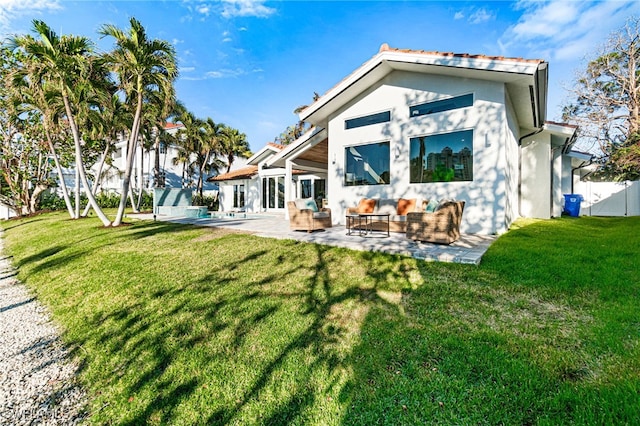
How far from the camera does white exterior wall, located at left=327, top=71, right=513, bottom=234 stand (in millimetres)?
8242

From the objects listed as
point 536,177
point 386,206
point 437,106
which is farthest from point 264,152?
point 536,177

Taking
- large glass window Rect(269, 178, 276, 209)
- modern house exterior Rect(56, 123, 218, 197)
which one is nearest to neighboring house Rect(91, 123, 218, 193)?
modern house exterior Rect(56, 123, 218, 197)

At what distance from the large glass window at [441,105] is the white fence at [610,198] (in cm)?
1345

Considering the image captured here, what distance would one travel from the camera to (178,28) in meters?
14.1

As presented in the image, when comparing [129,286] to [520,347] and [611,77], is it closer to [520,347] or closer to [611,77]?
[520,347]

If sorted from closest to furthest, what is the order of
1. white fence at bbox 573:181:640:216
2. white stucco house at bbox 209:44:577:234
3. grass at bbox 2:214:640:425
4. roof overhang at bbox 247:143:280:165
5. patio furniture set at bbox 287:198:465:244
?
grass at bbox 2:214:640:425, patio furniture set at bbox 287:198:465:244, white stucco house at bbox 209:44:577:234, white fence at bbox 573:181:640:216, roof overhang at bbox 247:143:280:165

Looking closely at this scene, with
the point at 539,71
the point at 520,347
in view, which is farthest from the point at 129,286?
the point at 539,71

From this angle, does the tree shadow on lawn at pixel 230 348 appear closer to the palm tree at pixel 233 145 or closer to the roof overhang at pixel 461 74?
the roof overhang at pixel 461 74

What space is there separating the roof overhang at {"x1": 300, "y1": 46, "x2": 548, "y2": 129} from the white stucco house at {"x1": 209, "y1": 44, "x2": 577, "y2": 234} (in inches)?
1.1

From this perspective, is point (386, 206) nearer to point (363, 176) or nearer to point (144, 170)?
point (363, 176)

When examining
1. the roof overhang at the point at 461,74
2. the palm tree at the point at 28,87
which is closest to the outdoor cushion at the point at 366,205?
the roof overhang at the point at 461,74

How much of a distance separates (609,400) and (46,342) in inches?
235

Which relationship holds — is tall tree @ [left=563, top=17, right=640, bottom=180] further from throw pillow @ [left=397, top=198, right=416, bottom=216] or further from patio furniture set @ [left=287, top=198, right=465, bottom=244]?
patio furniture set @ [left=287, top=198, right=465, bottom=244]

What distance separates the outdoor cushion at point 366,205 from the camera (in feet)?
33.4
